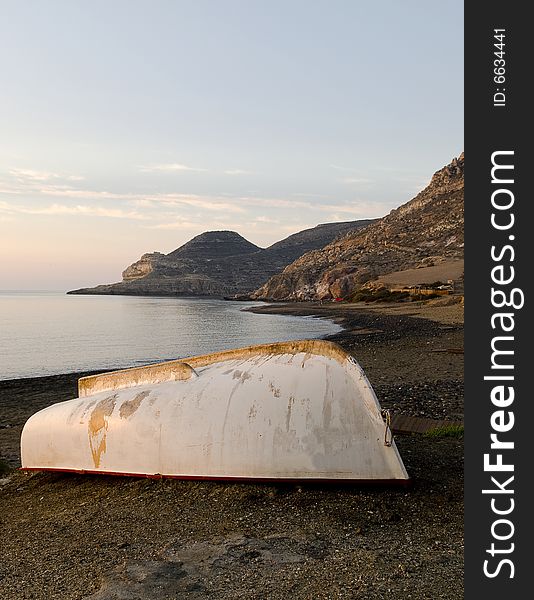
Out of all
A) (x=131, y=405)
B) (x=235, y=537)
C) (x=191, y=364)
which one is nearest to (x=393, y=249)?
(x=191, y=364)

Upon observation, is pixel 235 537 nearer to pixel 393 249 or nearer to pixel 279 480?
pixel 279 480

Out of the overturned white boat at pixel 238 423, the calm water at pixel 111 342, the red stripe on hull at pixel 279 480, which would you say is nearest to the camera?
the red stripe on hull at pixel 279 480

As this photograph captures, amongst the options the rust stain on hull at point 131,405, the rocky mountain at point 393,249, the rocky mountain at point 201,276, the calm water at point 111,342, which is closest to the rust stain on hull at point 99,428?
the rust stain on hull at point 131,405

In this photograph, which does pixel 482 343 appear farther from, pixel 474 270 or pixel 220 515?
pixel 220 515

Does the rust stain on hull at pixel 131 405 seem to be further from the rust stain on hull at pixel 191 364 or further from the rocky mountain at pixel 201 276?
the rocky mountain at pixel 201 276

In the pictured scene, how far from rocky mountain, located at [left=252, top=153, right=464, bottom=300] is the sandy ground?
7116 cm

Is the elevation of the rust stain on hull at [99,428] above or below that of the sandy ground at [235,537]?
above

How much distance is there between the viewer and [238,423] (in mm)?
6391

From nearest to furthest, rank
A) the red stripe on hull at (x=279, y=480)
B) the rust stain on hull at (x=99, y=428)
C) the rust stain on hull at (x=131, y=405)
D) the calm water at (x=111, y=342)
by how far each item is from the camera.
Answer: the red stripe on hull at (x=279, y=480) < the rust stain on hull at (x=131, y=405) < the rust stain on hull at (x=99, y=428) < the calm water at (x=111, y=342)

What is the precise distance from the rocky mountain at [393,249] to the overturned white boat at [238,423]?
7036 centimetres

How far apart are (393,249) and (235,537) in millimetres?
87185

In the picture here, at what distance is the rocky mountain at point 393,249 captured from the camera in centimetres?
7981

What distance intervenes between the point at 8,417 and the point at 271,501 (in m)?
10.5

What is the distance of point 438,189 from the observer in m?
104
